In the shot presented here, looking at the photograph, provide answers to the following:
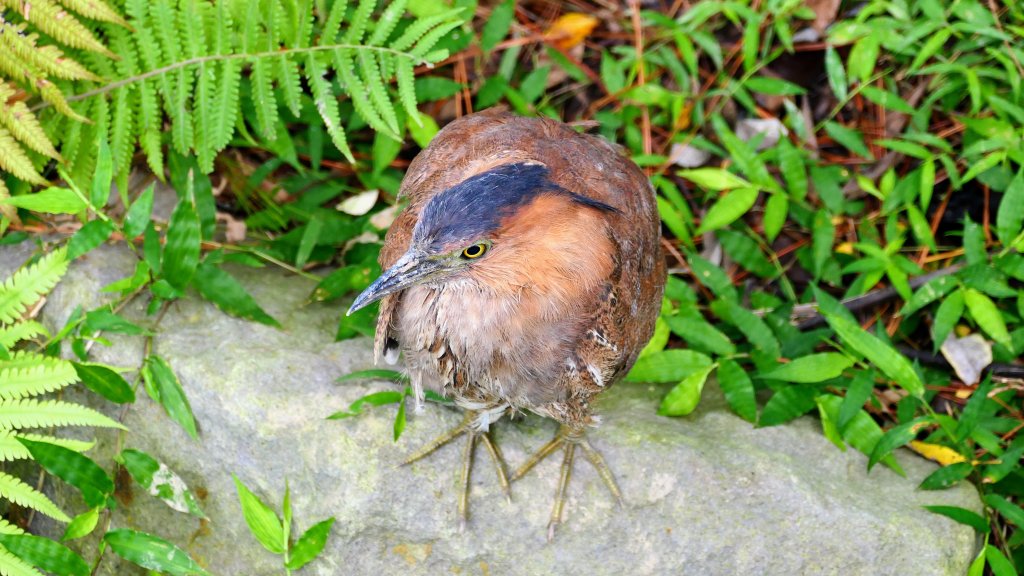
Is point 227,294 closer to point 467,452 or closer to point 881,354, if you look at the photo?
point 467,452

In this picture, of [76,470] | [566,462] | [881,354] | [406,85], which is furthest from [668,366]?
[76,470]

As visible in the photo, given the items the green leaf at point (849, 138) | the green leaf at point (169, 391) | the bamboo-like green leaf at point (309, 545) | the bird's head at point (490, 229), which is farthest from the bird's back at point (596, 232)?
the green leaf at point (849, 138)

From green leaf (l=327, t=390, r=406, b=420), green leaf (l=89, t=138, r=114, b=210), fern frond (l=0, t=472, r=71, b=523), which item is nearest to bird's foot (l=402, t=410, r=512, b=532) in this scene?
green leaf (l=327, t=390, r=406, b=420)

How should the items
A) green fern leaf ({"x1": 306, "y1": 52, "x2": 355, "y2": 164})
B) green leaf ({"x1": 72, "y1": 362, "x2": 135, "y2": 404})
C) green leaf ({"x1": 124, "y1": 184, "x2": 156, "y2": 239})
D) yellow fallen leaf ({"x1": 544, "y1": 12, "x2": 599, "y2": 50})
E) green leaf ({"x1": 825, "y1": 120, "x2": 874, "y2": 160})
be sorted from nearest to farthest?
green leaf ({"x1": 72, "y1": 362, "x2": 135, "y2": 404}) → green leaf ({"x1": 124, "y1": 184, "x2": 156, "y2": 239}) → green fern leaf ({"x1": 306, "y1": 52, "x2": 355, "y2": 164}) → green leaf ({"x1": 825, "y1": 120, "x2": 874, "y2": 160}) → yellow fallen leaf ({"x1": 544, "y1": 12, "x2": 599, "y2": 50})

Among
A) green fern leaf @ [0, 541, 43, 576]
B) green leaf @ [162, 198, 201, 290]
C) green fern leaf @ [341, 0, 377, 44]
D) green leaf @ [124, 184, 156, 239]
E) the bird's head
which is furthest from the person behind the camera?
green fern leaf @ [341, 0, 377, 44]

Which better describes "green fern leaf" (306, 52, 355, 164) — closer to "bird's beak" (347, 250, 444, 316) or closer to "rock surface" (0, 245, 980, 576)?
"rock surface" (0, 245, 980, 576)

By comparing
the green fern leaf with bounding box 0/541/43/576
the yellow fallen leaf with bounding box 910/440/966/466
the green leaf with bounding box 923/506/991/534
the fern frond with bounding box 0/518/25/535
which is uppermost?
the fern frond with bounding box 0/518/25/535

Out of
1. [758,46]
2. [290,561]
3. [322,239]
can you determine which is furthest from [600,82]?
[290,561]

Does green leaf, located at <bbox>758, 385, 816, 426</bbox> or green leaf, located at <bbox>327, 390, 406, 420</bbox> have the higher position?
green leaf, located at <bbox>327, 390, 406, 420</bbox>
